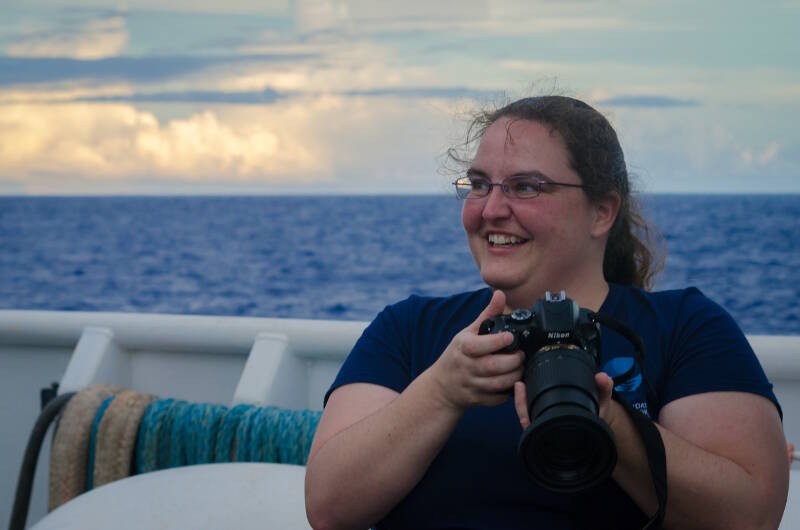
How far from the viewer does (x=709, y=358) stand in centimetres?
146

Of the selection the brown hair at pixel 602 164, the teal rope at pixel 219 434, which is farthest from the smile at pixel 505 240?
the teal rope at pixel 219 434

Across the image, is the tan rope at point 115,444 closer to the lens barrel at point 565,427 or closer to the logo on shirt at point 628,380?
the logo on shirt at point 628,380

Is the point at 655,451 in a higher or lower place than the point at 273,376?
lower

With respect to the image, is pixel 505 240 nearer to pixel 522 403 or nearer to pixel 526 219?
pixel 526 219

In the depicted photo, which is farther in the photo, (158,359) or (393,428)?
(158,359)

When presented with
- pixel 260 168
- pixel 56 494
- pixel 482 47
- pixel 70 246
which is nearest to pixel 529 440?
pixel 56 494

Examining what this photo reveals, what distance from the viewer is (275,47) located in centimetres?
4138

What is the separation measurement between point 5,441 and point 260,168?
24337 mm

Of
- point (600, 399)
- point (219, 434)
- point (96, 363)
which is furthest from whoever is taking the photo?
point (96, 363)

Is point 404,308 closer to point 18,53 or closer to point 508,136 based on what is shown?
point 508,136

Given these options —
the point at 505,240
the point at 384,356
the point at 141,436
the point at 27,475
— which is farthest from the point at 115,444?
the point at 505,240

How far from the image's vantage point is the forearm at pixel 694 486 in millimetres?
1290

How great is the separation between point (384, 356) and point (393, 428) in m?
0.24

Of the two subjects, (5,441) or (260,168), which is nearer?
(5,441)
